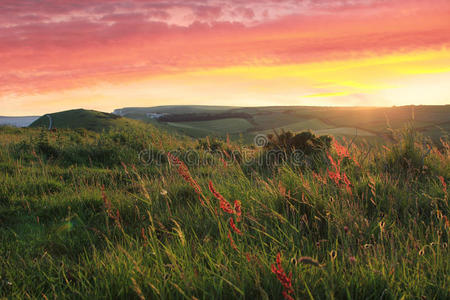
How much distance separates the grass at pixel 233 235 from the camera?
87.3 inches

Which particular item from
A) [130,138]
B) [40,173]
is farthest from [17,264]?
[130,138]

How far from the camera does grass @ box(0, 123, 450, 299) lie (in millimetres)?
2217

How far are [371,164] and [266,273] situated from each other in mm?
5300

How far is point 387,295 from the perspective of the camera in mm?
A: 2137

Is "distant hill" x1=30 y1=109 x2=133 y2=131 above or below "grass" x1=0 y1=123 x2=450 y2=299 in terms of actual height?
above

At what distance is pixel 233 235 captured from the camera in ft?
10.6

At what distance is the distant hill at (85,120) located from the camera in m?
36.3

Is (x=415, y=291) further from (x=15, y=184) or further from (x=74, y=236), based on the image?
(x=15, y=184)

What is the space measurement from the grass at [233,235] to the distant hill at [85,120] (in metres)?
28.3

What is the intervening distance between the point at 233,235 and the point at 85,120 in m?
41.2

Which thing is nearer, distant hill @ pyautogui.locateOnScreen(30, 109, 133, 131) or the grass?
the grass

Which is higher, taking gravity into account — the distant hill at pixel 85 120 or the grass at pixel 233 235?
the distant hill at pixel 85 120

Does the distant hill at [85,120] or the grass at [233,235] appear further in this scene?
the distant hill at [85,120]

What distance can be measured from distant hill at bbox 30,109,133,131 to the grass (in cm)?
2831
